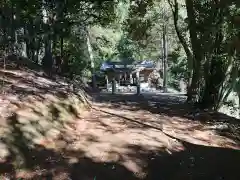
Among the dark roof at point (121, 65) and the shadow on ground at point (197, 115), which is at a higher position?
the dark roof at point (121, 65)

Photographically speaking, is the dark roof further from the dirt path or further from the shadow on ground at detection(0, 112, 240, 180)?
the shadow on ground at detection(0, 112, 240, 180)

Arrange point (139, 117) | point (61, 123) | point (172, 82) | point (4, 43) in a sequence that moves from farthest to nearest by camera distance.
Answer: point (172, 82) → point (4, 43) → point (139, 117) → point (61, 123)

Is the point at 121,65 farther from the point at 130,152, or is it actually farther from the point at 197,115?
the point at 130,152

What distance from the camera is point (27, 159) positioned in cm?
754

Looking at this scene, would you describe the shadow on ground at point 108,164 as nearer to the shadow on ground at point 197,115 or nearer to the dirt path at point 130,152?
the dirt path at point 130,152

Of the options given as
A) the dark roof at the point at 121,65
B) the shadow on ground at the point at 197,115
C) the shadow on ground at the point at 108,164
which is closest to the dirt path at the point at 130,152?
the shadow on ground at the point at 108,164

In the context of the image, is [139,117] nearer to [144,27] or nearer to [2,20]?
[2,20]

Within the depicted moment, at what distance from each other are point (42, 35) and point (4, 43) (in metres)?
3.70

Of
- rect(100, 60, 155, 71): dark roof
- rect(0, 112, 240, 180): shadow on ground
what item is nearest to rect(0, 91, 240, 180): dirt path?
rect(0, 112, 240, 180): shadow on ground

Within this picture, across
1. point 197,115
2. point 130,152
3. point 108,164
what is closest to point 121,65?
point 197,115

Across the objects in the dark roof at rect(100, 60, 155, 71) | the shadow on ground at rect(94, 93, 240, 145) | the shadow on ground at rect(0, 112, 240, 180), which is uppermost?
the dark roof at rect(100, 60, 155, 71)

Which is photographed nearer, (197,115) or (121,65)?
(197,115)

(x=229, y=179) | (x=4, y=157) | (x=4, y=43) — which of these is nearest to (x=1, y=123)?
(x=4, y=157)

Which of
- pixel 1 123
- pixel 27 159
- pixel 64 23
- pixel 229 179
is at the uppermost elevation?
pixel 64 23
